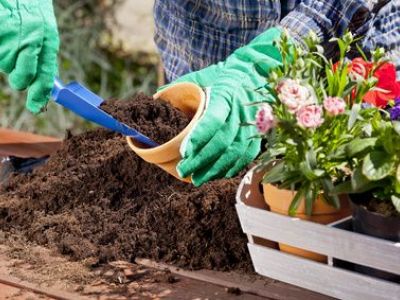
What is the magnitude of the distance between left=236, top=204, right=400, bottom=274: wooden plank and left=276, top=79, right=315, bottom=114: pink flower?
0.58 feet

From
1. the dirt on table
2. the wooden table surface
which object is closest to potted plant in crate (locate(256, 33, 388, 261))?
the dirt on table

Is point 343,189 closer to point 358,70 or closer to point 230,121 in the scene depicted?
point 358,70

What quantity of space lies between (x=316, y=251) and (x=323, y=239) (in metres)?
0.03

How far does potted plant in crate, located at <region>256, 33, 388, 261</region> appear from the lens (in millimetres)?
1196

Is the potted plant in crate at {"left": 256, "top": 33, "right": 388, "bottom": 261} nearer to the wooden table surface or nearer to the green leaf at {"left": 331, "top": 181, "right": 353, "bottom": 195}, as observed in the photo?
the green leaf at {"left": 331, "top": 181, "right": 353, "bottom": 195}

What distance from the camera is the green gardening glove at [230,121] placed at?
4.85ft

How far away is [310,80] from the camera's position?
129 centimetres

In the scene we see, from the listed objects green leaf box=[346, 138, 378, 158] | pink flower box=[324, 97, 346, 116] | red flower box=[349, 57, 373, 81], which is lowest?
green leaf box=[346, 138, 378, 158]

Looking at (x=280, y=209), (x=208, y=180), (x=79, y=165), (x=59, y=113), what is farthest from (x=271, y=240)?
(x=59, y=113)

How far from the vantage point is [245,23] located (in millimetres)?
2070

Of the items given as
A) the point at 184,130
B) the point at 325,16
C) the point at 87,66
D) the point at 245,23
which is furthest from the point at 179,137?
the point at 87,66

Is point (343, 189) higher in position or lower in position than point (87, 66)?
lower

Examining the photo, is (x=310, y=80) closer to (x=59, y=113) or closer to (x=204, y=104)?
(x=204, y=104)

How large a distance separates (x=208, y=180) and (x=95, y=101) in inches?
11.5
